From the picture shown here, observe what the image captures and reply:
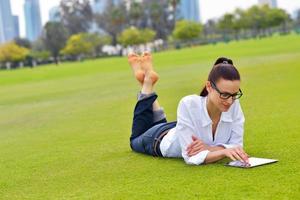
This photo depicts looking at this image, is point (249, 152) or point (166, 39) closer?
point (249, 152)

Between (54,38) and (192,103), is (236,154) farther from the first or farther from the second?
(54,38)

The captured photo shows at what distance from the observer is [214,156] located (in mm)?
4859

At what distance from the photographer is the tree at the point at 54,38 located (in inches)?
3962

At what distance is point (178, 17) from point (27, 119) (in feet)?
365

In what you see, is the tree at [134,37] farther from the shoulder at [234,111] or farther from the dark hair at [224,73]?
the dark hair at [224,73]

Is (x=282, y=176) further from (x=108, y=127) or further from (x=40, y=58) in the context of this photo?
(x=40, y=58)

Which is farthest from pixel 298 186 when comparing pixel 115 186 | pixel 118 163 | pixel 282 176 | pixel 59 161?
pixel 59 161

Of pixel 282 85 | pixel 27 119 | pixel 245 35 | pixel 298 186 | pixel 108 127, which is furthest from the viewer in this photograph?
pixel 245 35

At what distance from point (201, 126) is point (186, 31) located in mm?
89679

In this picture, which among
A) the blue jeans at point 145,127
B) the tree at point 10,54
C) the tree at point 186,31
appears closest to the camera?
the blue jeans at point 145,127

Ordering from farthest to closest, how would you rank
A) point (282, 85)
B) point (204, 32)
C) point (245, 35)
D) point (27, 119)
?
point (204, 32), point (245, 35), point (282, 85), point (27, 119)

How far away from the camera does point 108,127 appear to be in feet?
27.9

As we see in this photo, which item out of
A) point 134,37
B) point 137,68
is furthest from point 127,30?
point 137,68

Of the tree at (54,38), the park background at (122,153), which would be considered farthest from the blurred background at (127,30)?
the park background at (122,153)
